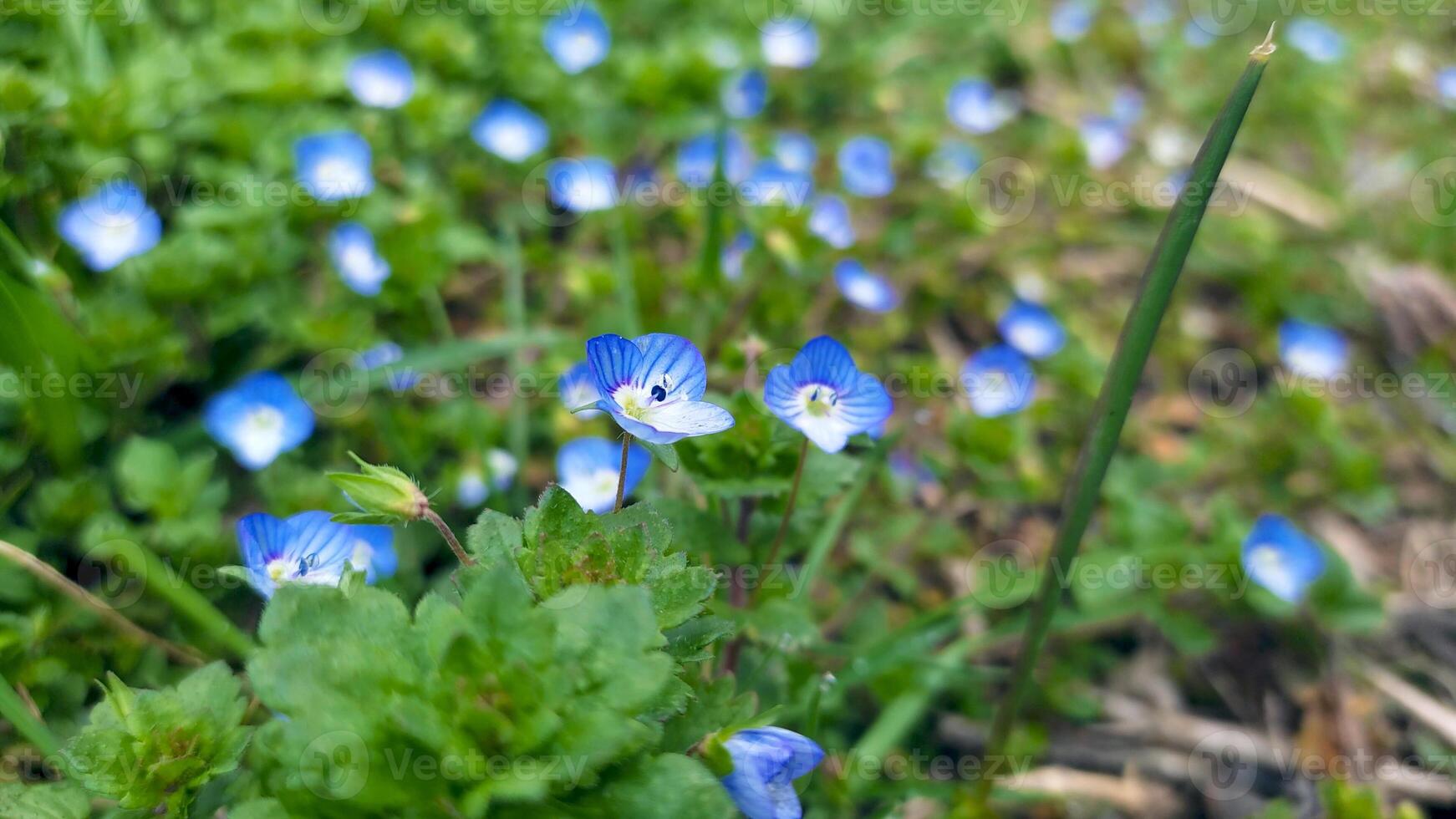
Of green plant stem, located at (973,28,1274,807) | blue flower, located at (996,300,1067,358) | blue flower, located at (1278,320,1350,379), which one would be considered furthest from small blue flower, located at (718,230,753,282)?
blue flower, located at (1278,320,1350,379)

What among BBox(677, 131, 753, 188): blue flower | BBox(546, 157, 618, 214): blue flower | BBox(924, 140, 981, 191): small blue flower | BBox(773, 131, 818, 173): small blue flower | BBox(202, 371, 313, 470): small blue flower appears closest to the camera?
BBox(202, 371, 313, 470): small blue flower

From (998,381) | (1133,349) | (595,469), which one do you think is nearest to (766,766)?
(1133,349)

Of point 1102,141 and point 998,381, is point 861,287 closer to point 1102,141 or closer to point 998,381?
point 998,381

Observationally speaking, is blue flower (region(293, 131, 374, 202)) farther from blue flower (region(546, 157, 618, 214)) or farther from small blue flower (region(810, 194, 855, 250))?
small blue flower (region(810, 194, 855, 250))

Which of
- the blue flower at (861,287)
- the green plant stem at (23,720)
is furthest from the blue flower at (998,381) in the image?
the green plant stem at (23,720)

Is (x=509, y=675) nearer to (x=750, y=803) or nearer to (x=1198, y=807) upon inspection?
(x=750, y=803)

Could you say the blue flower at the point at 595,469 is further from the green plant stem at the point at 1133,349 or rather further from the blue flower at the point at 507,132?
the blue flower at the point at 507,132

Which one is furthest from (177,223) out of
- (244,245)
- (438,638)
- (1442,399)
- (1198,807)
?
(1442,399)
